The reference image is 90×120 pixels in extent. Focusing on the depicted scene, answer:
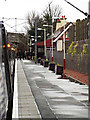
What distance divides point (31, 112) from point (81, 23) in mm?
23906

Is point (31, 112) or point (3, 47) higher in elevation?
point (3, 47)

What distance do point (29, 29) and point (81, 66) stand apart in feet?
229

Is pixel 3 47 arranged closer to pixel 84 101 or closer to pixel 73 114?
pixel 73 114

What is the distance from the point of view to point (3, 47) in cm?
A: 622

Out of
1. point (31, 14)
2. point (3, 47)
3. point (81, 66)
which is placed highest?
point (31, 14)

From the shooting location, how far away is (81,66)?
2997 cm

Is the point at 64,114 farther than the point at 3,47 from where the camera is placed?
Yes

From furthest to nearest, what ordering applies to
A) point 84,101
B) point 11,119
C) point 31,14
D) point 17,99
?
point 31,14 < point 84,101 < point 17,99 < point 11,119

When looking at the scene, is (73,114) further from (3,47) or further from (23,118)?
(3,47)

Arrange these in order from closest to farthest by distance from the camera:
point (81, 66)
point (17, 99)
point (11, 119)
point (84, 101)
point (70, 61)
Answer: point (11, 119), point (17, 99), point (84, 101), point (81, 66), point (70, 61)

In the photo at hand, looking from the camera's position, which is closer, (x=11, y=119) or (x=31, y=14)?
(x=11, y=119)

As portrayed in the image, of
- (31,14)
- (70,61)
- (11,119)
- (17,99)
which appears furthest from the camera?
(31,14)

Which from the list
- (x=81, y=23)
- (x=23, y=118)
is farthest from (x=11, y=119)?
(x=81, y=23)

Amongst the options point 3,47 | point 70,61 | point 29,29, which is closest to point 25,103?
point 3,47
